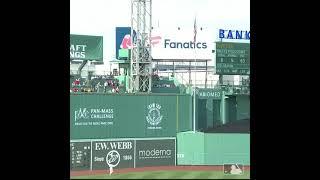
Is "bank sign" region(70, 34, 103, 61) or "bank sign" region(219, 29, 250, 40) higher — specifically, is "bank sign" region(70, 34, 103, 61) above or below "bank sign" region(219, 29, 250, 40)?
below

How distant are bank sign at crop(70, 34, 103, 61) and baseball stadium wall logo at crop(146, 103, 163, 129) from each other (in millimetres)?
4954

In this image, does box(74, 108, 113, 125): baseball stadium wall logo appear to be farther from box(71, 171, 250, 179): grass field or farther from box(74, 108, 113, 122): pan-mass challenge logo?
box(71, 171, 250, 179): grass field

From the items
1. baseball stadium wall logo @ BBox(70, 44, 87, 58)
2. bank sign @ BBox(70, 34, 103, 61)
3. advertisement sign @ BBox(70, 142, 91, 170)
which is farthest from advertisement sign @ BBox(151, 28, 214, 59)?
advertisement sign @ BBox(70, 142, 91, 170)

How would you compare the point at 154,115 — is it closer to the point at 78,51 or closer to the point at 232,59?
the point at 78,51

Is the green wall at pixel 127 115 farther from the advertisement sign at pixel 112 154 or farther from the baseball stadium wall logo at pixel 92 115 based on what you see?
the advertisement sign at pixel 112 154

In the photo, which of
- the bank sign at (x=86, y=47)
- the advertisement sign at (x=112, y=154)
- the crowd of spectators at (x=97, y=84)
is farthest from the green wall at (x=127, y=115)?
the bank sign at (x=86, y=47)

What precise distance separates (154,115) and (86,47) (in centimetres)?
557

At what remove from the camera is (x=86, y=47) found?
20.8m

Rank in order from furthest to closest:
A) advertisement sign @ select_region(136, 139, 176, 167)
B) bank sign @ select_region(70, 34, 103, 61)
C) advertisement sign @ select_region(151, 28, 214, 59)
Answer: advertisement sign @ select_region(151, 28, 214, 59) < bank sign @ select_region(70, 34, 103, 61) < advertisement sign @ select_region(136, 139, 176, 167)

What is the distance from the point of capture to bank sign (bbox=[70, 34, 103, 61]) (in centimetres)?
2053

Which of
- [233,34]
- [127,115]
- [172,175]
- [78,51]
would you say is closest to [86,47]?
[78,51]

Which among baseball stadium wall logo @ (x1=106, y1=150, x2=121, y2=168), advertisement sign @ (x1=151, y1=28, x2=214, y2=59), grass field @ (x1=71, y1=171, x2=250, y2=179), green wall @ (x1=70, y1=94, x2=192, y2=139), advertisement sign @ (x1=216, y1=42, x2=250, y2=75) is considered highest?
advertisement sign @ (x1=151, y1=28, x2=214, y2=59)
